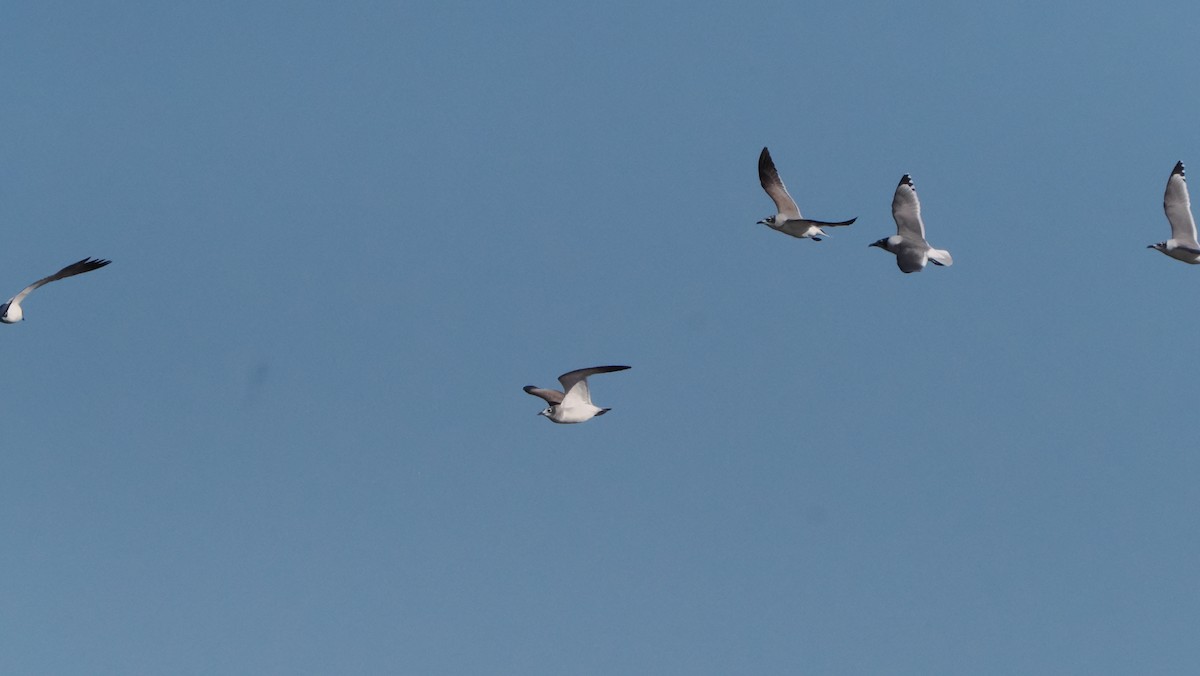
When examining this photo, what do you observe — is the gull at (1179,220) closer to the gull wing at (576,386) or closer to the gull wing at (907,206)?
the gull wing at (907,206)

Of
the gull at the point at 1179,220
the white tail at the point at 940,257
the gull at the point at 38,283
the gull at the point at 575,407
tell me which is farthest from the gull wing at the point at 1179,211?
the gull at the point at 38,283

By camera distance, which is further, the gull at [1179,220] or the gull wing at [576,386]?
the gull at [1179,220]

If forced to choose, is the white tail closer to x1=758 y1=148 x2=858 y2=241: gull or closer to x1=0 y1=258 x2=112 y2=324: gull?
x1=758 y1=148 x2=858 y2=241: gull

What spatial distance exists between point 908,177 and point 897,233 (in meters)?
1.39

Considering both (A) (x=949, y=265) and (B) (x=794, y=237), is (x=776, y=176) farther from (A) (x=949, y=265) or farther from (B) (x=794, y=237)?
(A) (x=949, y=265)

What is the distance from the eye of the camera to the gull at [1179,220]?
40562mm

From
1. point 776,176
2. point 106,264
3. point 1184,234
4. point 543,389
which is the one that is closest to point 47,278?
point 106,264

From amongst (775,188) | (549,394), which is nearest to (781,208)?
(775,188)

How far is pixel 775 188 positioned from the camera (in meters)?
41.2

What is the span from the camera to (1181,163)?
4128 cm

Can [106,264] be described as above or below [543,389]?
above

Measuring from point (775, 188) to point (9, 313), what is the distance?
781 inches

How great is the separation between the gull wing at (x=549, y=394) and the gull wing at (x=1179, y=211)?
15.9 m

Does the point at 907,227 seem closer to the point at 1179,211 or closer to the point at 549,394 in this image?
the point at 1179,211
